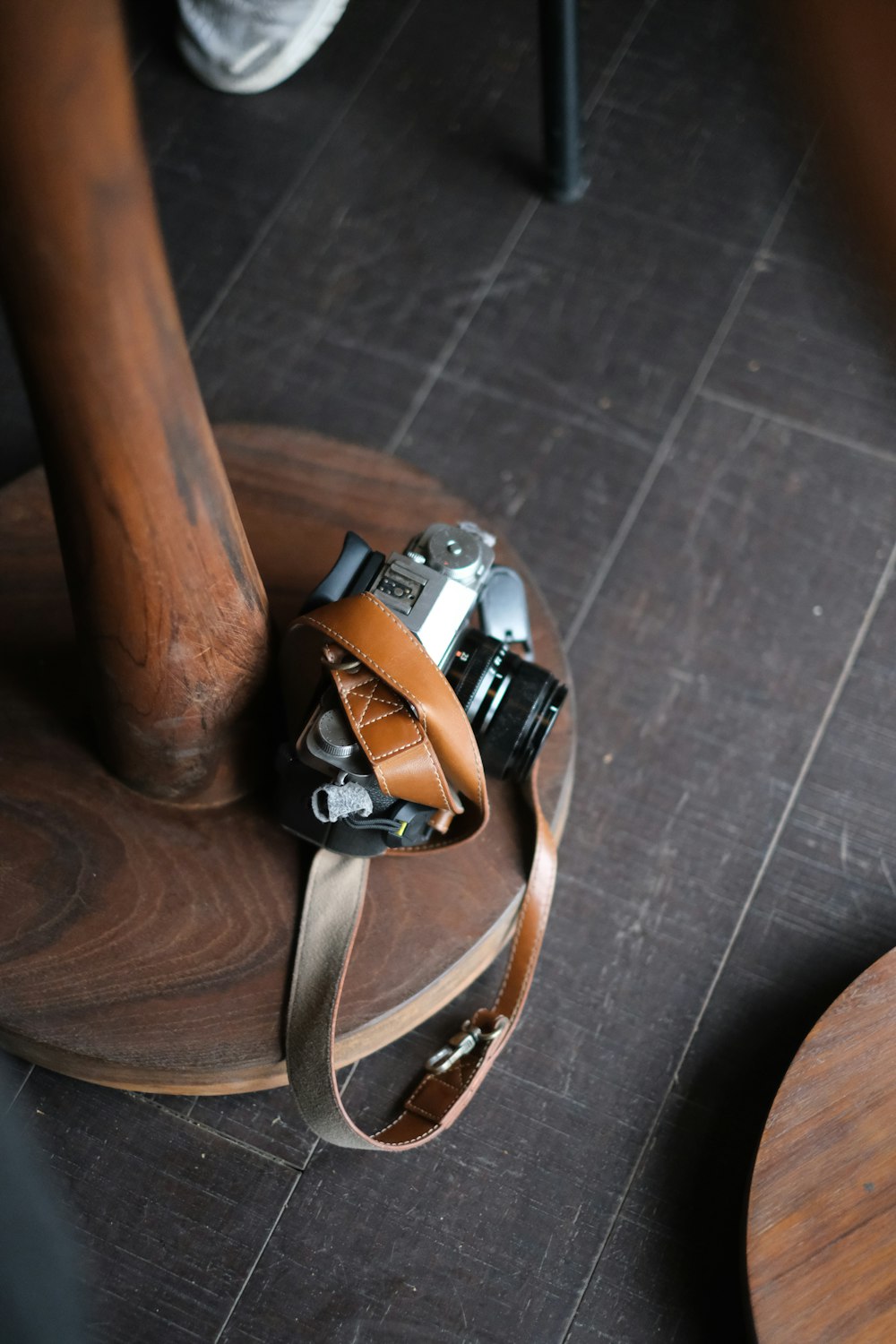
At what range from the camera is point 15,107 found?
1.32 ft

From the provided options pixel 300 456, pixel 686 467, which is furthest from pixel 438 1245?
pixel 686 467

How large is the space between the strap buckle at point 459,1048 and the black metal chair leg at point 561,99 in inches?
38.0

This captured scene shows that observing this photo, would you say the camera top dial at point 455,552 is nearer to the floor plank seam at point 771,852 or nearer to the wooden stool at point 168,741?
the wooden stool at point 168,741

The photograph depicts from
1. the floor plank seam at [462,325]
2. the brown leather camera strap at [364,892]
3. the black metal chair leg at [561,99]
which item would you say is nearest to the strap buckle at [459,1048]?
the brown leather camera strap at [364,892]

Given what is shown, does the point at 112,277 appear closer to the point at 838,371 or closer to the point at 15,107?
the point at 15,107

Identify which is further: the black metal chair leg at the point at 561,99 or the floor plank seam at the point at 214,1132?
the black metal chair leg at the point at 561,99

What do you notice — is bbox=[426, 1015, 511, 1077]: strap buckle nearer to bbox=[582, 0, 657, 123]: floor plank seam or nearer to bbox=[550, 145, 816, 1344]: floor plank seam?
bbox=[550, 145, 816, 1344]: floor plank seam

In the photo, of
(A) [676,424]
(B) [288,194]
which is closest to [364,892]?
(A) [676,424]

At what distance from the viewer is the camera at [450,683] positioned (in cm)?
77

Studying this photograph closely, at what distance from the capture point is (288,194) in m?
1.45

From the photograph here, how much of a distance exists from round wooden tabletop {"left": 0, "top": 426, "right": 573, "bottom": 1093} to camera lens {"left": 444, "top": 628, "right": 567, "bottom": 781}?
9cm

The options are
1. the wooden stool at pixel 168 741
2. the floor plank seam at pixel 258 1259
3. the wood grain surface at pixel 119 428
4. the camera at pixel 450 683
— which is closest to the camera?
the wood grain surface at pixel 119 428

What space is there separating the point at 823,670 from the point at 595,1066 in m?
0.45

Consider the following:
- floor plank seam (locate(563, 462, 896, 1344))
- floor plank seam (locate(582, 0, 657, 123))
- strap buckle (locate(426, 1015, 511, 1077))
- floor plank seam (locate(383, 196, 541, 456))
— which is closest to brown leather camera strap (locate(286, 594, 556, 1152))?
strap buckle (locate(426, 1015, 511, 1077))
